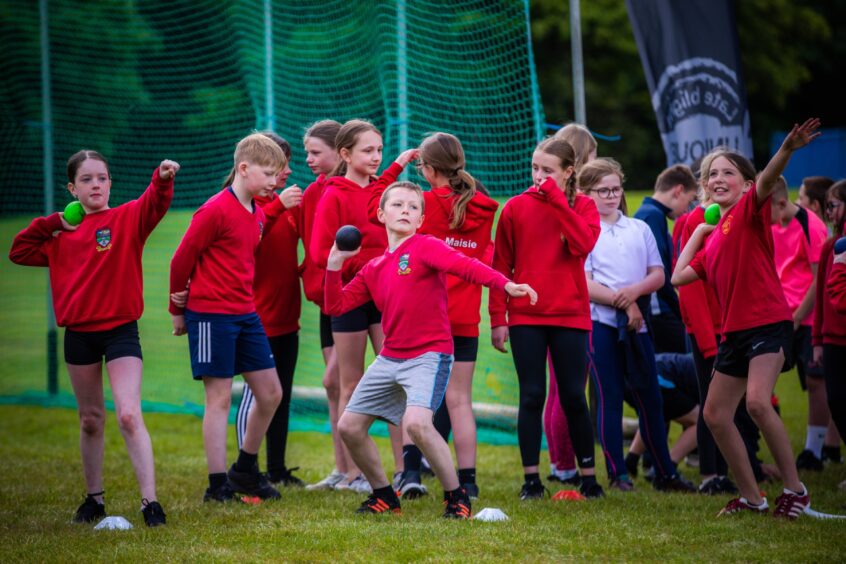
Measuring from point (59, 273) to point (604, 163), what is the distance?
3351 millimetres

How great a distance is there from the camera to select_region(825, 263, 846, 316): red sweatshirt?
540cm

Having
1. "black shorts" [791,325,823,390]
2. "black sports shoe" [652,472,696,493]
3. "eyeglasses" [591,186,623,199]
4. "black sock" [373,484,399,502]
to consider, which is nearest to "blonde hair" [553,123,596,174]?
"eyeglasses" [591,186,623,199]

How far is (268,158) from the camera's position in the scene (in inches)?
232

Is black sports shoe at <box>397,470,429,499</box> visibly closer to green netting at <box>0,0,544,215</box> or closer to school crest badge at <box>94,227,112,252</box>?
school crest badge at <box>94,227,112,252</box>

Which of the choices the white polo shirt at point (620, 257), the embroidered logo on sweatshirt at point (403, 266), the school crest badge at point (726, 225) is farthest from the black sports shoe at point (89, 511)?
the school crest badge at point (726, 225)

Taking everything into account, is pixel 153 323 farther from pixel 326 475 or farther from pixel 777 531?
pixel 777 531

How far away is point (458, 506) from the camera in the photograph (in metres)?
5.32

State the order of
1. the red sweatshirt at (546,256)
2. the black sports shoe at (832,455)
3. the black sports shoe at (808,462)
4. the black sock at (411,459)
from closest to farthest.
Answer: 1. the red sweatshirt at (546,256)
2. the black sock at (411,459)
3. the black sports shoe at (808,462)
4. the black sports shoe at (832,455)

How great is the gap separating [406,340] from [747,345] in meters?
1.74

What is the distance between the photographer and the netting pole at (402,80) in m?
8.33

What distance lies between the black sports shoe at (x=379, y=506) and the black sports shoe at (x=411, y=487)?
550 millimetres

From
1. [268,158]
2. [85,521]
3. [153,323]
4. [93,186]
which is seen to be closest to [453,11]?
[268,158]

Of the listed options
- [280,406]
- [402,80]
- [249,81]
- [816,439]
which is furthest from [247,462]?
[249,81]

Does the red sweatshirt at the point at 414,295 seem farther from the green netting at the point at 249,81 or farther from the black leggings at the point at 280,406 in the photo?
the green netting at the point at 249,81
